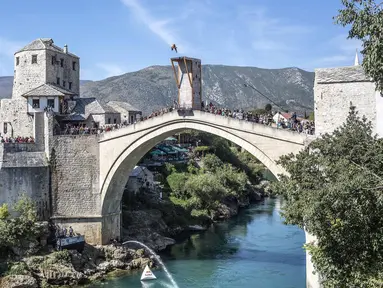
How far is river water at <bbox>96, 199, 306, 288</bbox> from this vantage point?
88.0 feet

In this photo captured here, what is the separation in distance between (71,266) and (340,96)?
15.4 m

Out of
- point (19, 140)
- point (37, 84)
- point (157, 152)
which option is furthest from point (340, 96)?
point (157, 152)

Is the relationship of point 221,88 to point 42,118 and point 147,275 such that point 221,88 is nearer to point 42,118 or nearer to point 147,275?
point 42,118

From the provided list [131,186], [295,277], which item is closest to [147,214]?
[131,186]

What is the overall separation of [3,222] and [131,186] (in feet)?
43.1

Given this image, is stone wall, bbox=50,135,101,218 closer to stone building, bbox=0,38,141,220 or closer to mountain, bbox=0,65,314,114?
stone building, bbox=0,38,141,220

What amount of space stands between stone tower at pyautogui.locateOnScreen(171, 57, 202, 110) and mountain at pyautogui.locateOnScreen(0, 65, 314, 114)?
83216mm

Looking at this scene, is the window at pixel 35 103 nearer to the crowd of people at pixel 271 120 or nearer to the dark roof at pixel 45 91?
the dark roof at pixel 45 91

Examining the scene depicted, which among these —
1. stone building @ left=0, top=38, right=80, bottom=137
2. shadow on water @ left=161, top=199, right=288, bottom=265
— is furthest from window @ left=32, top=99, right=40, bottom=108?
shadow on water @ left=161, top=199, right=288, bottom=265

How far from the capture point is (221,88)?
16700 centimetres

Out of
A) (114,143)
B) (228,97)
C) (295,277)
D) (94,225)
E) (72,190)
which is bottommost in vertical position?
(295,277)

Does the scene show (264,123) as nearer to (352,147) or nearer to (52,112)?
(352,147)

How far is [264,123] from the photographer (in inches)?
989

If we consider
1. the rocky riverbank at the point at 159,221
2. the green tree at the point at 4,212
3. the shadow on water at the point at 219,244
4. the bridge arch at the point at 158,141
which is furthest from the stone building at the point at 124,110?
the green tree at the point at 4,212
